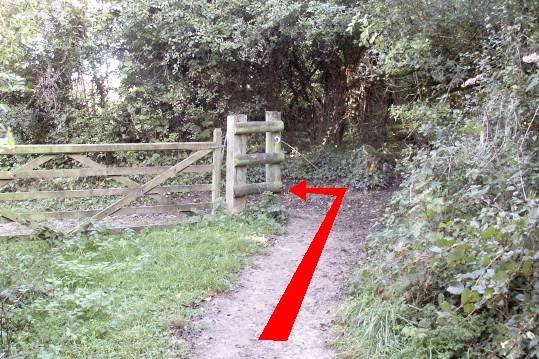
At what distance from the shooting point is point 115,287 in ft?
17.9

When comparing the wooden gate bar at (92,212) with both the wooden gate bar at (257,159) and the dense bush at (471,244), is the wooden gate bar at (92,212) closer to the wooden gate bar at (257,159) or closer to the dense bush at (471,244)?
the wooden gate bar at (257,159)

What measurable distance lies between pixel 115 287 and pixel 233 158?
3613mm

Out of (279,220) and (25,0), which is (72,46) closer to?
(25,0)

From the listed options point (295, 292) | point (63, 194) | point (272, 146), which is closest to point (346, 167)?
point (272, 146)

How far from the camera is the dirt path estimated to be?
14.7ft

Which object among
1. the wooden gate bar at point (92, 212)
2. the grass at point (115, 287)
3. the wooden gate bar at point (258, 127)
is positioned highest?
the wooden gate bar at point (258, 127)

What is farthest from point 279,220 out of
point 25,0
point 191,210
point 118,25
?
point 118,25

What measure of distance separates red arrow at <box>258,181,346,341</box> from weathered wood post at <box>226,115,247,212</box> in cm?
152

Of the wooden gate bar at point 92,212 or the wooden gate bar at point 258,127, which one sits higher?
the wooden gate bar at point 258,127

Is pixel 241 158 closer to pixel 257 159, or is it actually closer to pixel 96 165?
pixel 257 159

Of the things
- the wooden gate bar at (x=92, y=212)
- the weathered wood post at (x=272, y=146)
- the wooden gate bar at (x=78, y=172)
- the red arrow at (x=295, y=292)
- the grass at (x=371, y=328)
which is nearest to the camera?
the grass at (x=371, y=328)

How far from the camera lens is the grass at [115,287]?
427 cm

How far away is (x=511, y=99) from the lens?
5.15 metres

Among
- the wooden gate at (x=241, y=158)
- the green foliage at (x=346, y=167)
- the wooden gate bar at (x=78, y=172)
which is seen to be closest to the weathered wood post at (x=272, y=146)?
the wooden gate at (x=241, y=158)
